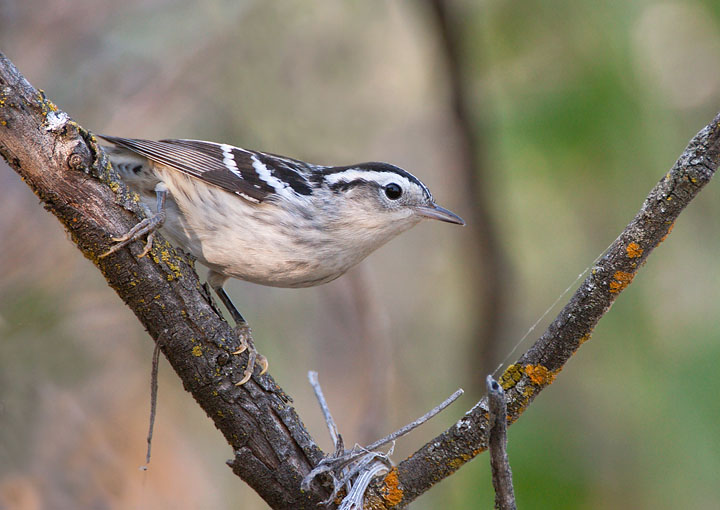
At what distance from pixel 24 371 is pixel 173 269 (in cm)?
257

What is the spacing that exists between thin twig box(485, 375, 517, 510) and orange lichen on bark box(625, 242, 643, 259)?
605mm

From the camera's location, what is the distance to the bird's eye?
419cm

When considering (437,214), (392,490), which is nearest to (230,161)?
(437,214)

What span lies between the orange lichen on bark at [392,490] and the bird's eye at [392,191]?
1.90 m

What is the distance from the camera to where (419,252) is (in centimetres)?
732

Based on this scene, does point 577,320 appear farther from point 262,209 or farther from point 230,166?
point 230,166

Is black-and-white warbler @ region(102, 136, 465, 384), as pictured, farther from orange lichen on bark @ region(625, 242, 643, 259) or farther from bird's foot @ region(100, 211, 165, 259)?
orange lichen on bark @ region(625, 242, 643, 259)

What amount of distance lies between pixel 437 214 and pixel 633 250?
1958 mm

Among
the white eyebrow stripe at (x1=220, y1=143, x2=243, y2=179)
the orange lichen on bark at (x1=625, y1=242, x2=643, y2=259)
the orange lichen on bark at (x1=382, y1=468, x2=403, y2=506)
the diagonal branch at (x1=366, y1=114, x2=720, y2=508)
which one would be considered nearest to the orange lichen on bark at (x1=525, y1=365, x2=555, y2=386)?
the diagonal branch at (x1=366, y1=114, x2=720, y2=508)

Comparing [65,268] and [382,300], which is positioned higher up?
[65,268]

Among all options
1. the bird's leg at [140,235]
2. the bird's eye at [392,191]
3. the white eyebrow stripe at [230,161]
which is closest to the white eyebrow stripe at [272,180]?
the white eyebrow stripe at [230,161]

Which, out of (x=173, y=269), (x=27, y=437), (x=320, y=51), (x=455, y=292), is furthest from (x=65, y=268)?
(x=455, y=292)

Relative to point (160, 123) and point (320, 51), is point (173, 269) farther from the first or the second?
point (320, 51)

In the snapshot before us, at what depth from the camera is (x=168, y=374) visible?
5.78 meters
